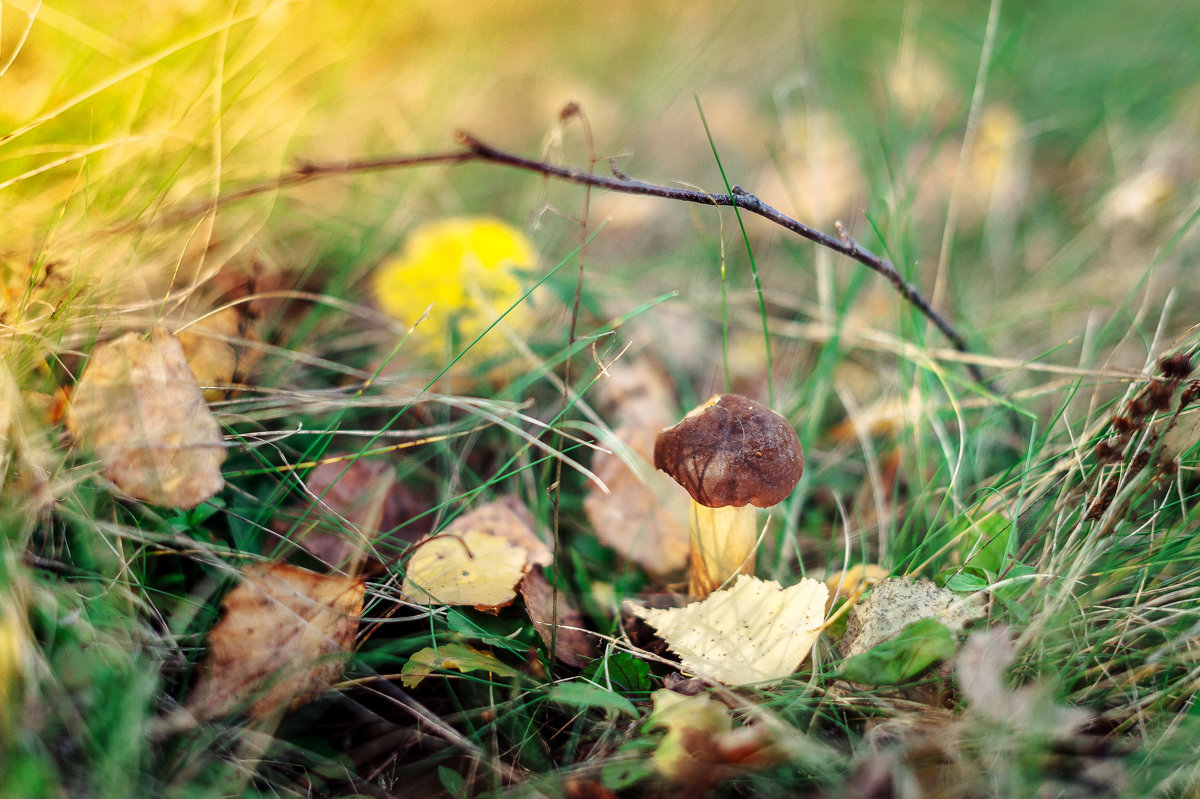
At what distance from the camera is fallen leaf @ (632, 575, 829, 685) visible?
1296 millimetres

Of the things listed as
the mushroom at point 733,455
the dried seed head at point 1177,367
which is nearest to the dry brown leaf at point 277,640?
the mushroom at point 733,455

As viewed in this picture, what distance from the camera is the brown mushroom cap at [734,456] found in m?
1.35

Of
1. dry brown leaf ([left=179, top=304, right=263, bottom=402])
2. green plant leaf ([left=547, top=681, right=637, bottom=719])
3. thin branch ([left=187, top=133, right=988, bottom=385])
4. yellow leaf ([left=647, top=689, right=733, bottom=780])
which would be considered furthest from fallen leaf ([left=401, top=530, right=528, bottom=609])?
thin branch ([left=187, top=133, right=988, bottom=385])

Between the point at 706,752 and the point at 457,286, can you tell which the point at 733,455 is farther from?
the point at 457,286

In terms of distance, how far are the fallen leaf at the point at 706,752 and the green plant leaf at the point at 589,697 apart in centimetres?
9

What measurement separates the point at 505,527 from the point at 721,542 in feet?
1.72

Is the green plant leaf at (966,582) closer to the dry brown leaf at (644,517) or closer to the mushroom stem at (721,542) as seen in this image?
the mushroom stem at (721,542)

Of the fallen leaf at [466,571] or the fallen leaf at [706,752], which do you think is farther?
the fallen leaf at [466,571]

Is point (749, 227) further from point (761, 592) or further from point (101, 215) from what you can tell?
point (101, 215)

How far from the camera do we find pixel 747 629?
4.46 feet

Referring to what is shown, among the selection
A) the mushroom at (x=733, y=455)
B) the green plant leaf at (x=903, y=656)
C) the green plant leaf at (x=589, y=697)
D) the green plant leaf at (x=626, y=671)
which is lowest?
the green plant leaf at (x=626, y=671)

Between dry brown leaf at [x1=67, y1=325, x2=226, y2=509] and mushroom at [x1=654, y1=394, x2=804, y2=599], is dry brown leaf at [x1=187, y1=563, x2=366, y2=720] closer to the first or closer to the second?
dry brown leaf at [x1=67, y1=325, x2=226, y2=509]

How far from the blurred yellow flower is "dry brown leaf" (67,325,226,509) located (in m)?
0.84

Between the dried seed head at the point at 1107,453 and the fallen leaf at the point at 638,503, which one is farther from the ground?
the dried seed head at the point at 1107,453
